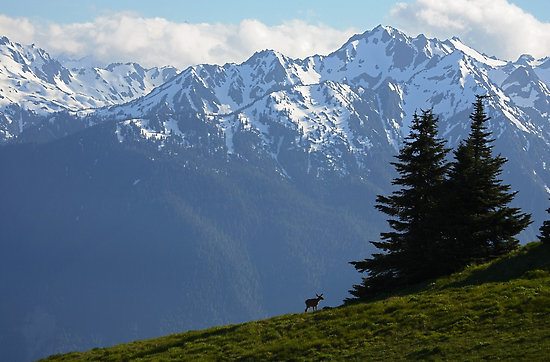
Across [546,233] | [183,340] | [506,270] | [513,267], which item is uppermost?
[546,233]

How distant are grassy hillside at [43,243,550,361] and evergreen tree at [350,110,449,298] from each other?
444 centimetres

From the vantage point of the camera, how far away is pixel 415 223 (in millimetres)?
52531

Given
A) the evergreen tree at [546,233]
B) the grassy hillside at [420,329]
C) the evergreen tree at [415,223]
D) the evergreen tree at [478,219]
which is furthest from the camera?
the evergreen tree at [415,223]

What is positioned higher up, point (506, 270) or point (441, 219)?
point (441, 219)

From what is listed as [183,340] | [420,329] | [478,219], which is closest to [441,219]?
[478,219]

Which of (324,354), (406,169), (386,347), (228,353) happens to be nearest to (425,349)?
→ (386,347)

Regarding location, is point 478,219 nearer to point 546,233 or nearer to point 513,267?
point 546,233

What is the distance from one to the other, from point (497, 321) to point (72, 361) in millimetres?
25220

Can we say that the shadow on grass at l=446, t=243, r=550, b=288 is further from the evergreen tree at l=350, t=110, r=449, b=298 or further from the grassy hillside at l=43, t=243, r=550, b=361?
the evergreen tree at l=350, t=110, r=449, b=298

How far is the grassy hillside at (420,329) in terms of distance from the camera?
32.1 meters

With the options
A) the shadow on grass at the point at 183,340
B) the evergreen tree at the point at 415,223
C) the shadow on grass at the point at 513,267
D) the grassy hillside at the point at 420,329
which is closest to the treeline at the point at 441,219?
the evergreen tree at the point at 415,223

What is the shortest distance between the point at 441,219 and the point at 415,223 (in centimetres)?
302

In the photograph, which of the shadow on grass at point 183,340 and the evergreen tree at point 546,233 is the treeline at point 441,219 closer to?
the evergreen tree at point 546,233

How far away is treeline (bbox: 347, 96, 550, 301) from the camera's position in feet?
163
